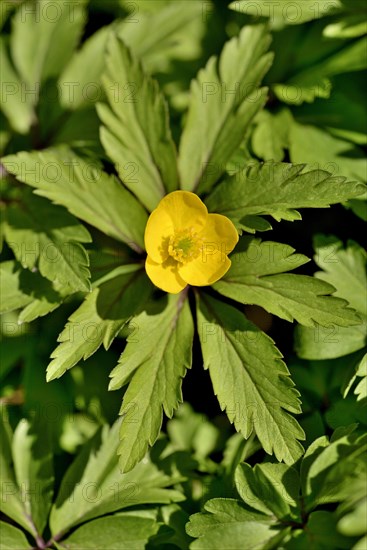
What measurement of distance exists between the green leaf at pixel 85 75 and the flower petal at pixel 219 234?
898 millimetres

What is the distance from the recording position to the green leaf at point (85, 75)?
2.38m

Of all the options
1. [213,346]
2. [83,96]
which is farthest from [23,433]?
[83,96]

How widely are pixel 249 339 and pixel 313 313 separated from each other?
0.21 meters

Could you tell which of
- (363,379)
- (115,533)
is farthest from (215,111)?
(115,533)

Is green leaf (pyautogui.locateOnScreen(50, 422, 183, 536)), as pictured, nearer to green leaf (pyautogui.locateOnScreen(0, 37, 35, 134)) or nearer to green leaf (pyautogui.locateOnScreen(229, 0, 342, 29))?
green leaf (pyautogui.locateOnScreen(0, 37, 35, 134))

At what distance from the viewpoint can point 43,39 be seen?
241 cm

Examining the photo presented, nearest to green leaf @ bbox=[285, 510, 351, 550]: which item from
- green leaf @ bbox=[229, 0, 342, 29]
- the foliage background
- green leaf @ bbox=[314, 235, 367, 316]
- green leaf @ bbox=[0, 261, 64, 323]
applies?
the foliage background

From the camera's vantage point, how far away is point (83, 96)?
239 cm

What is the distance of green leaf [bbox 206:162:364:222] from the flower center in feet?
0.42

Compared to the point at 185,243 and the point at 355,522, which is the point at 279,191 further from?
the point at 355,522

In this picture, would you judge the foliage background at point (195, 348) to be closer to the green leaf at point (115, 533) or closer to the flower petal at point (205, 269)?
the green leaf at point (115, 533)

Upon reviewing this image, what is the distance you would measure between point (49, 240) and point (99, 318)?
35 centimetres

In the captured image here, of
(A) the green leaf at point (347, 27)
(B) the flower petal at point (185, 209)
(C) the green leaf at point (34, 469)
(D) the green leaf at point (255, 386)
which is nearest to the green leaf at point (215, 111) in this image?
(B) the flower petal at point (185, 209)

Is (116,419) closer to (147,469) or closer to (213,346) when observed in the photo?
(147,469)
